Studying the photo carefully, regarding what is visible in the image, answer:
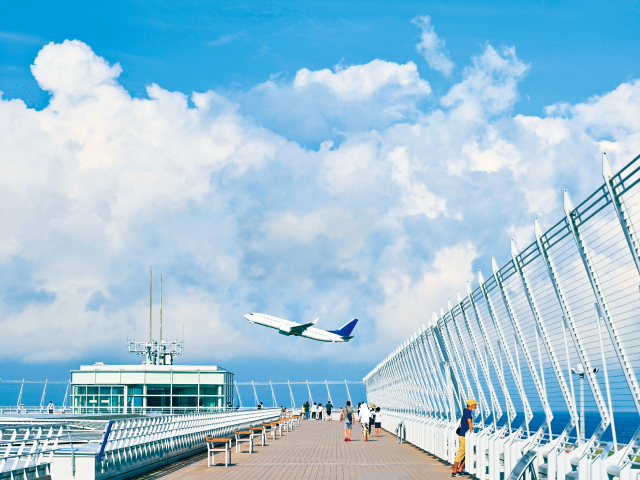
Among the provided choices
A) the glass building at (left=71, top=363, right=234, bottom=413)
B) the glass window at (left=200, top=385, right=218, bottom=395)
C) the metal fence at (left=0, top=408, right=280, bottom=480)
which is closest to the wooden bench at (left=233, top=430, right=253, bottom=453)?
the metal fence at (left=0, top=408, right=280, bottom=480)

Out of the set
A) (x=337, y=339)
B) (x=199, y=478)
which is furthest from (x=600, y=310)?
(x=337, y=339)

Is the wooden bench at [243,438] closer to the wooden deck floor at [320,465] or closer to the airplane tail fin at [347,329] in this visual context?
the wooden deck floor at [320,465]

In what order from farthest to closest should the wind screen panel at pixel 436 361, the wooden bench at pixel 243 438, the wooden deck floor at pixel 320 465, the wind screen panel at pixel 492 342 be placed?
the wooden bench at pixel 243 438 < the wind screen panel at pixel 436 361 < the wooden deck floor at pixel 320 465 < the wind screen panel at pixel 492 342

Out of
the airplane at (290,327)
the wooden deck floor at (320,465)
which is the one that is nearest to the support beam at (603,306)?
the wooden deck floor at (320,465)

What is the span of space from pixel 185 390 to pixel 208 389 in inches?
59.6

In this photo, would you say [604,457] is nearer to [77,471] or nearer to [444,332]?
[77,471]

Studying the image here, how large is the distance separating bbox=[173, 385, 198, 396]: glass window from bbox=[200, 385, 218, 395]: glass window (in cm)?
40

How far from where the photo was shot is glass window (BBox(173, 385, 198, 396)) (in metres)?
50.9

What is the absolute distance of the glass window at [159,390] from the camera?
5096 centimetres

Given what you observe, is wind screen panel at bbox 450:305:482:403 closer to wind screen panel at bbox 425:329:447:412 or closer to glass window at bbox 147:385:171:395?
wind screen panel at bbox 425:329:447:412

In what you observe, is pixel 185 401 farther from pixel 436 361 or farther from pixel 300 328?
pixel 436 361

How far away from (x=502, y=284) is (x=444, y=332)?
5.45 metres

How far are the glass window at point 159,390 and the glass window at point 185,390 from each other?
48 centimetres

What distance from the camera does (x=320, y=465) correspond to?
680 inches
